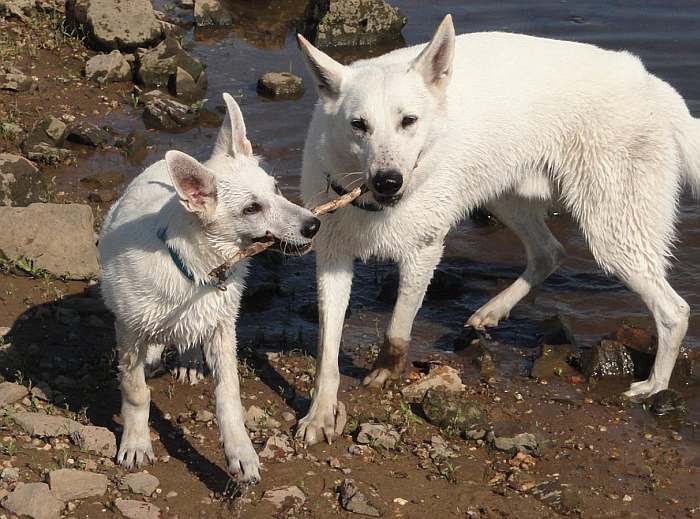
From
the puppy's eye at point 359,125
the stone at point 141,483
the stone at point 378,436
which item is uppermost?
the puppy's eye at point 359,125

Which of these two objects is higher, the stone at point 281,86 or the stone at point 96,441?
the stone at point 96,441

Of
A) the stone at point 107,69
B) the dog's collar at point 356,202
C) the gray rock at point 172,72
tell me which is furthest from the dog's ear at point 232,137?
the stone at point 107,69

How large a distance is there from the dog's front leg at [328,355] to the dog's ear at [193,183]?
137 cm

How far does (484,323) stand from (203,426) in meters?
2.35

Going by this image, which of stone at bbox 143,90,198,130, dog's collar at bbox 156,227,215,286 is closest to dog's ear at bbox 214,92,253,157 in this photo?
dog's collar at bbox 156,227,215,286

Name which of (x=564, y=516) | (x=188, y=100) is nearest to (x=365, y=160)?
(x=564, y=516)

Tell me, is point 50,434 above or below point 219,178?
below

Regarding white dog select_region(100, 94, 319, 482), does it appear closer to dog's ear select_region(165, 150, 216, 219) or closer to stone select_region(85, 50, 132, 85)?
dog's ear select_region(165, 150, 216, 219)

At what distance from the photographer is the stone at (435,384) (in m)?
6.48

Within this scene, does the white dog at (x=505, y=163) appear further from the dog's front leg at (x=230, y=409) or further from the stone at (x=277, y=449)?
the dog's front leg at (x=230, y=409)

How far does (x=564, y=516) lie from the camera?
17.9ft

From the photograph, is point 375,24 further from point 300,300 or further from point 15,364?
point 15,364

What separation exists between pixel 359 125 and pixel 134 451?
200 centimetres

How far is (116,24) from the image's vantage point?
11258mm
